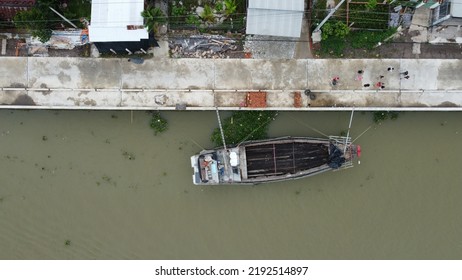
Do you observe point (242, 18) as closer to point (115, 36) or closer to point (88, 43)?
point (115, 36)

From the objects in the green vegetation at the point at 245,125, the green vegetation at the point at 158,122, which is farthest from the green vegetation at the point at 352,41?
the green vegetation at the point at 158,122

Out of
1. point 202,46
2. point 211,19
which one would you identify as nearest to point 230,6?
point 211,19

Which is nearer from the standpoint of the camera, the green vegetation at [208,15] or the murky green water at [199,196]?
the green vegetation at [208,15]

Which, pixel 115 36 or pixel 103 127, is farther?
pixel 103 127

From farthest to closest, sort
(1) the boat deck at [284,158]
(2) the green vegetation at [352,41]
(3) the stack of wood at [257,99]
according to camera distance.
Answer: (1) the boat deck at [284,158] < (2) the green vegetation at [352,41] < (3) the stack of wood at [257,99]

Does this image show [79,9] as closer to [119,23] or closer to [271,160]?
[119,23]

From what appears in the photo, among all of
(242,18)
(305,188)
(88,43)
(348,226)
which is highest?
(242,18)

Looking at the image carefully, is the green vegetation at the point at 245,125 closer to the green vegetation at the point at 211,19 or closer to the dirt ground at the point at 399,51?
the dirt ground at the point at 399,51

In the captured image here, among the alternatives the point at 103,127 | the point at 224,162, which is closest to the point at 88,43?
the point at 103,127
